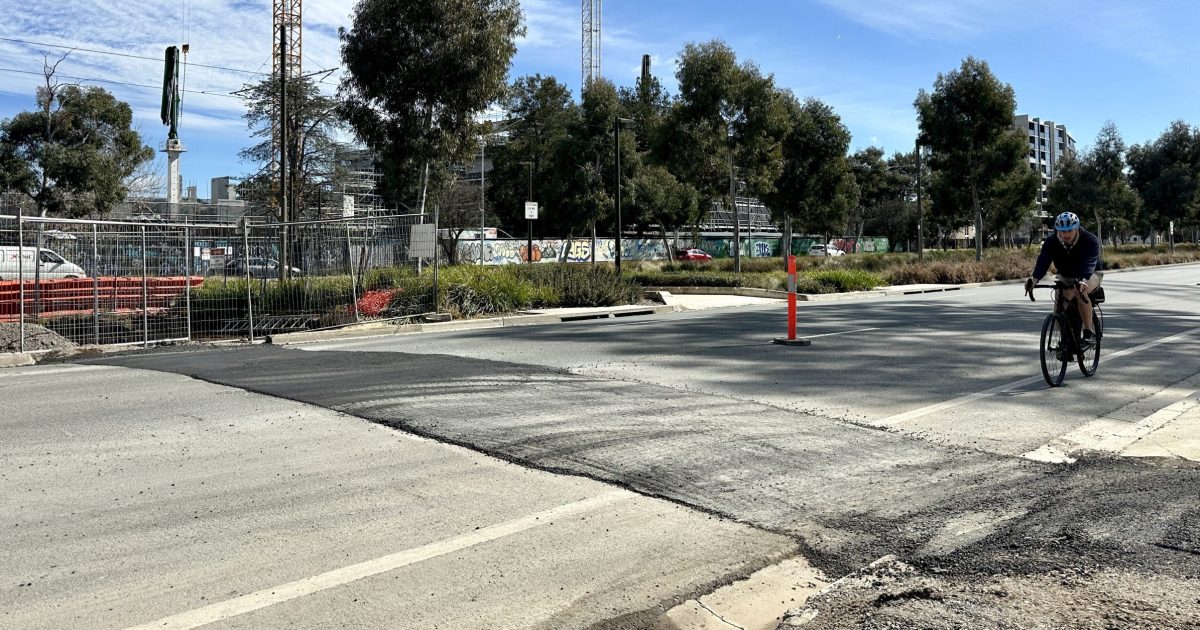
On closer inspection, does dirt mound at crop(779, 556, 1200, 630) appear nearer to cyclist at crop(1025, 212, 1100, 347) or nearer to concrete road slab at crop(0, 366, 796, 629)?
concrete road slab at crop(0, 366, 796, 629)

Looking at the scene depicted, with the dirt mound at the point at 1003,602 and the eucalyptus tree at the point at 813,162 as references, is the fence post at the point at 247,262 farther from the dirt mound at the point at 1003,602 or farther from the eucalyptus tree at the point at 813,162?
the eucalyptus tree at the point at 813,162

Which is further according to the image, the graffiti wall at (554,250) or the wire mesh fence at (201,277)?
the graffiti wall at (554,250)

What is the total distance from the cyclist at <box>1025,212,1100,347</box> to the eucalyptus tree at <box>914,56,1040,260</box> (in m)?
36.0

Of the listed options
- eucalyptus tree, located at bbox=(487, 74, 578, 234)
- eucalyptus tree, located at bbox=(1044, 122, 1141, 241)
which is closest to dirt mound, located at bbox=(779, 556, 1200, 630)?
eucalyptus tree, located at bbox=(487, 74, 578, 234)

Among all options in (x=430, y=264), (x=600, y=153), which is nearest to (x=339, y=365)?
(x=430, y=264)

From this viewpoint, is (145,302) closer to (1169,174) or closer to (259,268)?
(259,268)

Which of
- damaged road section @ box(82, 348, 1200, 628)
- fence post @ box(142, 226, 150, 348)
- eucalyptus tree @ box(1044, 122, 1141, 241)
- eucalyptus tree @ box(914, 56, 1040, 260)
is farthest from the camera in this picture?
eucalyptus tree @ box(1044, 122, 1141, 241)

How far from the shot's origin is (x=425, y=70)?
2214 centimetres

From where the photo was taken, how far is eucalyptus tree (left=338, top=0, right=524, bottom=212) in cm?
2209

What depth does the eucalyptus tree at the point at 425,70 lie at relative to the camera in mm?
22094

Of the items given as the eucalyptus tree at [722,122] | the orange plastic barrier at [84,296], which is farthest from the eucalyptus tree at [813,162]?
the orange plastic barrier at [84,296]

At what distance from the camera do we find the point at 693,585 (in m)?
3.95

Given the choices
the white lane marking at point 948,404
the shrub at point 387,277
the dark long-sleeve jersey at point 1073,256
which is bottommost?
the white lane marking at point 948,404

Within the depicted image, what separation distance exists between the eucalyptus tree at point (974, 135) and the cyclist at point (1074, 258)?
118ft
